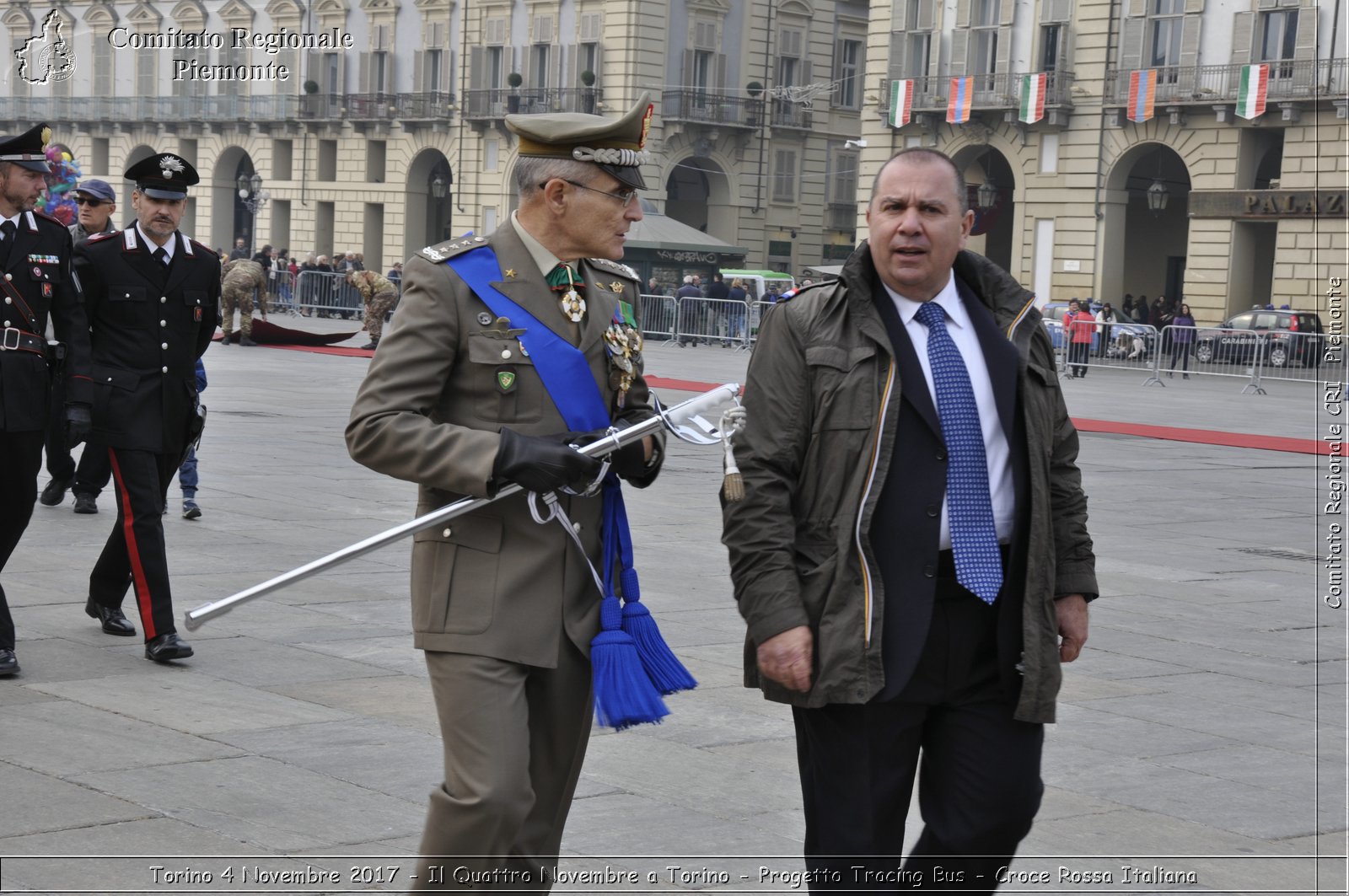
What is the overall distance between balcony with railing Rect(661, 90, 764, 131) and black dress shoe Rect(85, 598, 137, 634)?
45201 mm

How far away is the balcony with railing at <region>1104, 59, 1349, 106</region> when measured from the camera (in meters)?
38.2

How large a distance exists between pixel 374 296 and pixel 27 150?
21739 mm

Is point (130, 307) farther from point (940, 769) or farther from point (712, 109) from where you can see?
point (712, 109)

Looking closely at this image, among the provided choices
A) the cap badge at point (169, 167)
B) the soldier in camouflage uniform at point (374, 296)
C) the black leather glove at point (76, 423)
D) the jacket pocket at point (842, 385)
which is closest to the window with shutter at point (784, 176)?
the soldier in camouflage uniform at point (374, 296)

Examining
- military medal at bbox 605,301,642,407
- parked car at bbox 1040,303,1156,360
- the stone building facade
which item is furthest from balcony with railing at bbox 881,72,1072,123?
military medal at bbox 605,301,642,407

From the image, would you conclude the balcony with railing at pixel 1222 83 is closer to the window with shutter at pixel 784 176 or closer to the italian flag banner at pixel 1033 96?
the italian flag banner at pixel 1033 96

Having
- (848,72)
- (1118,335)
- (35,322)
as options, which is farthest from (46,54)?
(35,322)

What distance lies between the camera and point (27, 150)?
6.52m

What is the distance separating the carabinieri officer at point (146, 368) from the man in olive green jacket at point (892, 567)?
3.81 m

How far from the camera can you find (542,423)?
365cm

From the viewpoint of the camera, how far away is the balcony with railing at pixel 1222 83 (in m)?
38.2

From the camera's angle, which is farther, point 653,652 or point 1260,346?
point 1260,346

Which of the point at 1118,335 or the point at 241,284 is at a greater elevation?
the point at 241,284

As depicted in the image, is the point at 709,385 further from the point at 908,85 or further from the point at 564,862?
the point at 908,85
